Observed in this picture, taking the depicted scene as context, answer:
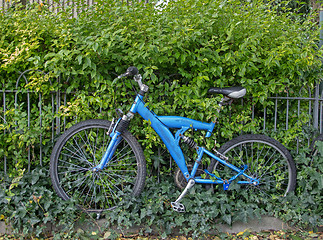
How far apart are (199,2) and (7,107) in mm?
2387

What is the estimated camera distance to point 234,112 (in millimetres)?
3004

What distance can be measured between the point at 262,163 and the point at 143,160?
4.52 ft

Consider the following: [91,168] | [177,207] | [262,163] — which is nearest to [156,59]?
[91,168]

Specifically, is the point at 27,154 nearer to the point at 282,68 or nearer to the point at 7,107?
the point at 7,107

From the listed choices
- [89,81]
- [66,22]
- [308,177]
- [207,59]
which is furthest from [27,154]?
[308,177]

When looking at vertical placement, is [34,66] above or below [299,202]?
above

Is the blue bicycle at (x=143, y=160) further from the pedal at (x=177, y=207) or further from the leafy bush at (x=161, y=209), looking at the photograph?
the leafy bush at (x=161, y=209)

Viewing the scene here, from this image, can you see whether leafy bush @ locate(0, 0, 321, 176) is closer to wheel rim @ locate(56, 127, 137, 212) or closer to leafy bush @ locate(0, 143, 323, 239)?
wheel rim @ locate(56, 127, 137, 212)

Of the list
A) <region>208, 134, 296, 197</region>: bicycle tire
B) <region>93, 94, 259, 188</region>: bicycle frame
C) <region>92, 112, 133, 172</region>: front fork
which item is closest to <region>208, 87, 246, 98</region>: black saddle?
<region>93, 94, 259, 188</region>: bicycle frame

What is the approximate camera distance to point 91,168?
2.70m

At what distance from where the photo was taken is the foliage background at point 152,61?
2576 millimetres

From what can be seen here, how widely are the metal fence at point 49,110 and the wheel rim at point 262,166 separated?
297mm

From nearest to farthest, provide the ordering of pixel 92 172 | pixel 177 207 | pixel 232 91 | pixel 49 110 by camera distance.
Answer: pixel 177 207, pixel 232 91, pixel 92 172, pixel 49 110

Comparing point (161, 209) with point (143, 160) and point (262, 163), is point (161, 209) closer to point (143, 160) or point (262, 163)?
point (143, 160)
